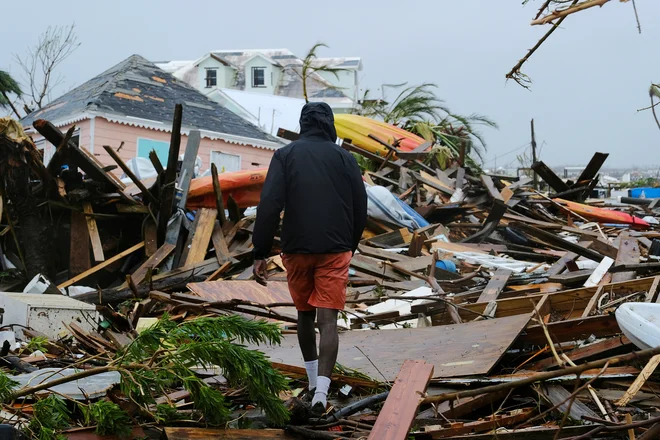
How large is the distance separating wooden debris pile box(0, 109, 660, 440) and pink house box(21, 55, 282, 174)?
7.30 meters

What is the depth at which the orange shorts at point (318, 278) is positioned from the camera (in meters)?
3.95

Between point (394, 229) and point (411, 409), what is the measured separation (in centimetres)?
678

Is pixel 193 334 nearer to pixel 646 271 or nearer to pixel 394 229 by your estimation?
pixel 646 271

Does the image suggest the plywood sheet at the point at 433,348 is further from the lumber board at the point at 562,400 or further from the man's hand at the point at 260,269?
the man's hand at the point at 260,269

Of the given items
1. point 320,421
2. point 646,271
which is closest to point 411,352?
point 320,421

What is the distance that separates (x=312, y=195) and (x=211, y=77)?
3967 cm

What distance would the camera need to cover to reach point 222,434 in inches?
131

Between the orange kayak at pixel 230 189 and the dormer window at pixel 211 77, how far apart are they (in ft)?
109

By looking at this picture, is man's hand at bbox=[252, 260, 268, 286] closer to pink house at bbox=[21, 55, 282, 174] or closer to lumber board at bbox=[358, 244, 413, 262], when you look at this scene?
lumber board at bbox=[358, 244, 413, 262]

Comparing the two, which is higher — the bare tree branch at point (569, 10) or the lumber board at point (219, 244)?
the bare tree branch at point (569, 10)

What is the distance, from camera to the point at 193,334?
3295 mm

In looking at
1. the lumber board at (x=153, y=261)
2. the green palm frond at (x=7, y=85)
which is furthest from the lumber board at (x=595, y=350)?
the green palm frond at (x=7, y=85)

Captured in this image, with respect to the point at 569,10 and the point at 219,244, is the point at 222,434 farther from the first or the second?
the point at 219,244

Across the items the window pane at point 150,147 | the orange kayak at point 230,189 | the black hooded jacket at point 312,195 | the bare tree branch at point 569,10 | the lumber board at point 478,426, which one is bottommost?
the window pane at point 150,147
